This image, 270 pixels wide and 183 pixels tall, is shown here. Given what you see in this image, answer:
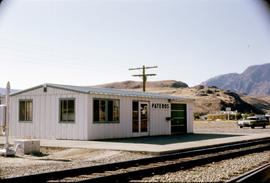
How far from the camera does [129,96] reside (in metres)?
23.2

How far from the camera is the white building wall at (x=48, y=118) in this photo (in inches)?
826

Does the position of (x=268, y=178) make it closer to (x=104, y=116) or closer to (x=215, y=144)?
(x=215, y=144)

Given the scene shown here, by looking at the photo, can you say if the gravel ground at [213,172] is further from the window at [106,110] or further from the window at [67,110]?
the window at [67,110]

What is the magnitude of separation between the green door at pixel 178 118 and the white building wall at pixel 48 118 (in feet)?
26.6

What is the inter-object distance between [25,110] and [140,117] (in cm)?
630

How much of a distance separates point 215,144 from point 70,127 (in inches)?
281

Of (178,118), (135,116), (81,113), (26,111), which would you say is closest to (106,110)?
(81,113)

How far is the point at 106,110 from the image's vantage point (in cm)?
2186

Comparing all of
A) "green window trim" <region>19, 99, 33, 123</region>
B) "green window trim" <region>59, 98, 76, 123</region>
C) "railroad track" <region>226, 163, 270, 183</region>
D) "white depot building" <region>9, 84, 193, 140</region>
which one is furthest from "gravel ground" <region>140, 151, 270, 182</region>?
"green window trim" <region>19, 99, 33, 123</region>

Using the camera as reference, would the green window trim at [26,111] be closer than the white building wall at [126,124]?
No

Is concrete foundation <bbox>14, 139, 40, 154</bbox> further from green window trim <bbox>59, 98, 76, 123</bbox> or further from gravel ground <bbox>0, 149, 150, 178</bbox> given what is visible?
green window trim <bbox>59, 98, 76, 123</bbox>

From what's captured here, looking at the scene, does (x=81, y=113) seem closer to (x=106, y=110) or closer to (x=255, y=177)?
(x=106, y=110)

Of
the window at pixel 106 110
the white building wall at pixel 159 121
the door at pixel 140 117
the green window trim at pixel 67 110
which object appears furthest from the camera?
the white building wall at pixel 159 121

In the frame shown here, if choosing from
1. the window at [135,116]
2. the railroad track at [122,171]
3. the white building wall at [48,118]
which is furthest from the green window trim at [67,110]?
the railroad track at [122,171]
